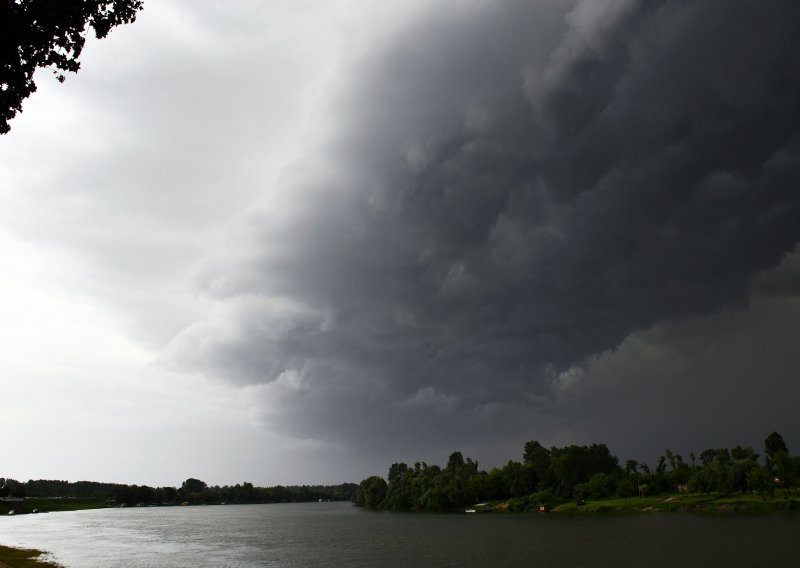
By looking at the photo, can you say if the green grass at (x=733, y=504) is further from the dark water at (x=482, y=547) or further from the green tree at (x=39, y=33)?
the green tree at (x=39, y=33)

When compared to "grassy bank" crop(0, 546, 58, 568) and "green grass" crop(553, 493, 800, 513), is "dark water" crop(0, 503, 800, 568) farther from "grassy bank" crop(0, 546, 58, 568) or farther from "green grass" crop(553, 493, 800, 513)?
"green grass" crop(553, 493, 800, 513)

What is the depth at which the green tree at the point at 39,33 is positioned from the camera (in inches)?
1006

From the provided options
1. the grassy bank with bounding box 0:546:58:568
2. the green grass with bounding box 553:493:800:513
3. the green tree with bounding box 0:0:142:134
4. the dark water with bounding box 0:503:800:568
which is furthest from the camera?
the green grass with bounding box 553:493:800:513

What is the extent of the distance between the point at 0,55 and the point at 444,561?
Result: 8203 centimetres

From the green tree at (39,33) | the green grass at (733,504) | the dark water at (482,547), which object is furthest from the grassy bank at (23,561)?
the green grass at (733,504)

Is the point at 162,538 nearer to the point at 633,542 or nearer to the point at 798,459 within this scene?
the point at 633,542

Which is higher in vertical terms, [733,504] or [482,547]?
[733,504]

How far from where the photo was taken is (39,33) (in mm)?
26641

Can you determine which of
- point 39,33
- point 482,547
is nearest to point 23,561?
point 482,547

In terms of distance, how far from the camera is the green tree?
83.8ft

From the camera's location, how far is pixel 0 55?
26.2 meters

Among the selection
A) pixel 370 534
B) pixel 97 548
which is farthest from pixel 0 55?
pixel 370 534

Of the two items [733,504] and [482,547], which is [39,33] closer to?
[482,547]

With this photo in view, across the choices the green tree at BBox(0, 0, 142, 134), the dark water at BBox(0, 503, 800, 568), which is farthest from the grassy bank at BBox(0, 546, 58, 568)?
the green tree at BBox(0, 0, 142, 134)
